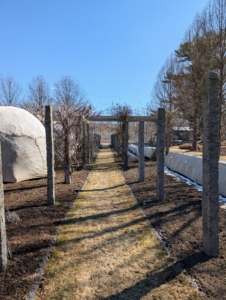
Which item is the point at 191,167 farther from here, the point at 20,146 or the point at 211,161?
the point at 20,146

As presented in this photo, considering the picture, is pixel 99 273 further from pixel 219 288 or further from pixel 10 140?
Answer: pixel 10 140

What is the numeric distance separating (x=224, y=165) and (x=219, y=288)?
529 cm

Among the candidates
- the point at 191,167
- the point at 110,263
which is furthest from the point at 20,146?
the point at 110,263

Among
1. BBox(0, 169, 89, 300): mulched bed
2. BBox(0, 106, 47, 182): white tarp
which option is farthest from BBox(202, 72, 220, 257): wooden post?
BBox(0, 106, 47, 182): white tarp

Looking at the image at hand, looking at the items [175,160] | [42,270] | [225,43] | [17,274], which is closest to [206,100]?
[42,270]

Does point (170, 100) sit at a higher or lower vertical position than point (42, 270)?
higher

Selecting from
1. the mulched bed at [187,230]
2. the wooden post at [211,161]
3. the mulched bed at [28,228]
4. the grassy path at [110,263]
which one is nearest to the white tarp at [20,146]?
the mulched bed at [28,228]

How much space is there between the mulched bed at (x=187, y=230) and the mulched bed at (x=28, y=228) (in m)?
1.98

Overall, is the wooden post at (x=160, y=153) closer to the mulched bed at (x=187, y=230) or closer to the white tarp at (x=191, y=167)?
the mulched bed at (x=187, y=230)

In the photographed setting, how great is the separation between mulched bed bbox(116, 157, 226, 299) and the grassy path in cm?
20

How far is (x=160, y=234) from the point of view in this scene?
4289 millimetres

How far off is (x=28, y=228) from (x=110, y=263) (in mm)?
1989

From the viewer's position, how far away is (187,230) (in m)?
4.42

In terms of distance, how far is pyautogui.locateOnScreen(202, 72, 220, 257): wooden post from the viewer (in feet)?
10.8
